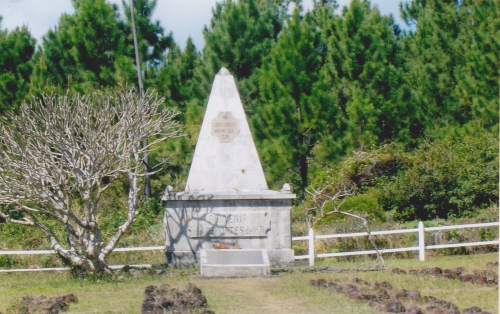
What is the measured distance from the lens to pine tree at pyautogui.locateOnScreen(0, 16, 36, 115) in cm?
2636

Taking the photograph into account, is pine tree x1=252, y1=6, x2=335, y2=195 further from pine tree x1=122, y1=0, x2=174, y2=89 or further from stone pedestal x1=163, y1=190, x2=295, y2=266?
stone pedestal x1=163, y1=190, x2=295, y2=266

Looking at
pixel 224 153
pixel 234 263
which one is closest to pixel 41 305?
pixel 234 263

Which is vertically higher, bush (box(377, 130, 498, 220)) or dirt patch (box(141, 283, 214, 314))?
bush (box(377, 130, 498, 220))

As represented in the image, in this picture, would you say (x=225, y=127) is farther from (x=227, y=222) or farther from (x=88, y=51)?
(x=88, y=51)

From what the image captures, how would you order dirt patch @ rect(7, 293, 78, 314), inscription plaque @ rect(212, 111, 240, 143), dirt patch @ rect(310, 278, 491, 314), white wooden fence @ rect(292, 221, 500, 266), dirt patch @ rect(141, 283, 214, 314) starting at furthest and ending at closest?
inscription plaque @ rect(212, 111, 240, 143) → white wooden fence @ rect(292, 221, 500, 266) → dirt patch @ rect(7, 293, 78, 314) → dirt patch @ rect(141, 283, 214, 314) → dirt patch @ rect(310, 278, 491, 314)

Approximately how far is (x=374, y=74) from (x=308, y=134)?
126 inches

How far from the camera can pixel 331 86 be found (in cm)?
2711

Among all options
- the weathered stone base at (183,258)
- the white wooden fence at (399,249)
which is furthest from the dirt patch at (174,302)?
the white wooden fence at (399,249)

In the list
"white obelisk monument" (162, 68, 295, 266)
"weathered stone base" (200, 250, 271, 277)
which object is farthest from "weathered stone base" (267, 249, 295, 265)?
"weathered stone base" (200, 250, 271, 277)

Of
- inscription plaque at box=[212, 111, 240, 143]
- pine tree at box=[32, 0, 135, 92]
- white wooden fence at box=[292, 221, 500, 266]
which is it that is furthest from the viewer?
pine tree at box=[32, 0, 135, 92]

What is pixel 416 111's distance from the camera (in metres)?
27.3

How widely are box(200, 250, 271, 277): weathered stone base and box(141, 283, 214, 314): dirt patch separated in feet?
9.85

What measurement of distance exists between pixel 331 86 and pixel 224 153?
10.6 m

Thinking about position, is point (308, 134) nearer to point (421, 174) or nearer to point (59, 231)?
point (421, 174)
